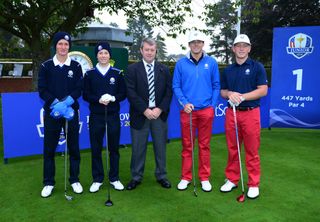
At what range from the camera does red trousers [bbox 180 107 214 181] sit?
4566mm

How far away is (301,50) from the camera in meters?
8.11

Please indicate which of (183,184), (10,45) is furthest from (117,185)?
(10,45)

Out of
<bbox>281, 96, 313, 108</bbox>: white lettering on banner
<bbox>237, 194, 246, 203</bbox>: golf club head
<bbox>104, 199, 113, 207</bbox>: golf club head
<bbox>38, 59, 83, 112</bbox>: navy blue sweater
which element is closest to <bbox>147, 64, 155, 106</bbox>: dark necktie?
<bbox>38, 59, 83, 112</bbox>: navy blue sweater

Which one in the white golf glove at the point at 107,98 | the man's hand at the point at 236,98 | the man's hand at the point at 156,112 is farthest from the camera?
the man's hand at the point at 156,112

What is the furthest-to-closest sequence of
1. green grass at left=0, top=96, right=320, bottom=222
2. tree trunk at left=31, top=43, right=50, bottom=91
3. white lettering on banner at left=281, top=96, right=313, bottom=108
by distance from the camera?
tree trunk at left=31, top=43, right=50, bottom=91
white lettering on banner at left=281, top=96, right=313, bottom=108
green grass at left=0, top=96, right=320, bottom=222

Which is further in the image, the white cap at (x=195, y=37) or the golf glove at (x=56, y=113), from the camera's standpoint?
the white cap at (x=195, y=37)

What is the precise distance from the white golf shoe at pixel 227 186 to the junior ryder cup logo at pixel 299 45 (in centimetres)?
462

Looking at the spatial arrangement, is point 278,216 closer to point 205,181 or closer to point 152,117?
point 205,181

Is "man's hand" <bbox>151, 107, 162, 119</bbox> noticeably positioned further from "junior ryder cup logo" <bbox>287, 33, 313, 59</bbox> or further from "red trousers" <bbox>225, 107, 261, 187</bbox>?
"junior ryder cup logo" <bbox>287, 33, 313, 59</bbox>

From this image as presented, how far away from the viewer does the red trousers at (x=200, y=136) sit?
4.57 meters

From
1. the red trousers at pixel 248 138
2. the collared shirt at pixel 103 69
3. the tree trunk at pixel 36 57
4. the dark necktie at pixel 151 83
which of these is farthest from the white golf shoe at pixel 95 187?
the tree trunk at pixel 36 57

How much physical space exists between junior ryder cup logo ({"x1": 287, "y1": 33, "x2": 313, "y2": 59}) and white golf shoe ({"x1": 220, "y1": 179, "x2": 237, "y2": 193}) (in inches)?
182

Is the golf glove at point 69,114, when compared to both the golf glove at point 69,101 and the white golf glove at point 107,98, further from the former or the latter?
the white golf glove at point 107,98

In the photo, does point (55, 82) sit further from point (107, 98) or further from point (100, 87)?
point (107, 98)
